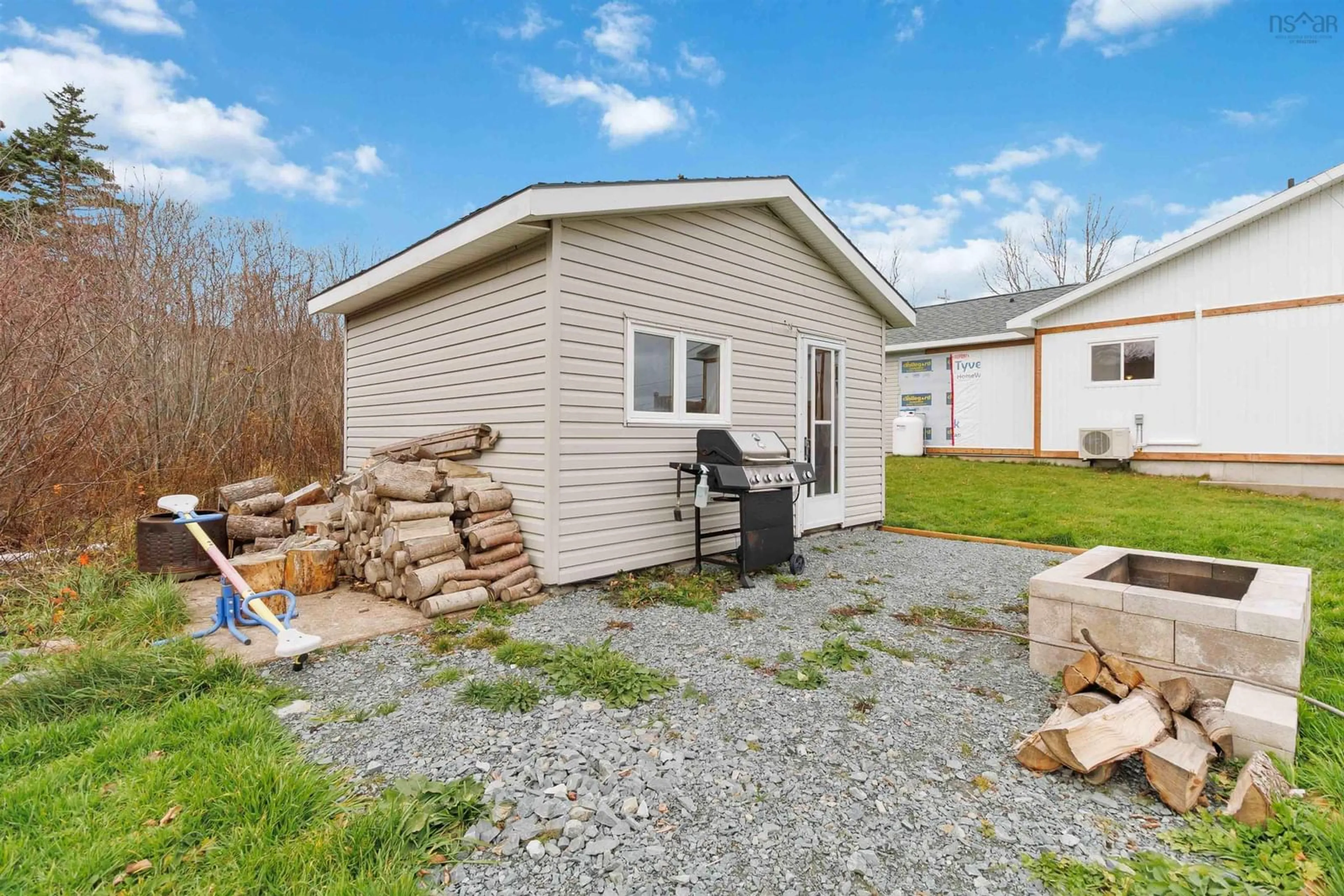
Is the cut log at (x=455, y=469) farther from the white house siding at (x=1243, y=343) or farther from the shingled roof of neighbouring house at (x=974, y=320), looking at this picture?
the white house siding at (x=1243, y=343)

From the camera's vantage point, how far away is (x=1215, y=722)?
2.14 meters

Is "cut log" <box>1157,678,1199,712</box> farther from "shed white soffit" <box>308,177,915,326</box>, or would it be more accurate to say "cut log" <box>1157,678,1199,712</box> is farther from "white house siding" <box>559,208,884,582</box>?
"shed white soffit" <box>308,177,915,326</box>

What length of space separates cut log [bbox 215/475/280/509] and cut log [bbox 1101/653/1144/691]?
652cm

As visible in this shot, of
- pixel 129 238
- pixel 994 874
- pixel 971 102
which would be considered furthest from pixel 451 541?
pixel 971 102

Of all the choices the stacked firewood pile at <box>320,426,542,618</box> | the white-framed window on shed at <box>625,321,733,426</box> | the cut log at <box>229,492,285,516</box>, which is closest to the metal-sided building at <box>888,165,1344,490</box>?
the white-framed window on shed at <box>625,321,733,426</box>

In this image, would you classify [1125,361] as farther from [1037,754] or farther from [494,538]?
[494,538]

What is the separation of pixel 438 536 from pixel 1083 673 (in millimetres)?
3876

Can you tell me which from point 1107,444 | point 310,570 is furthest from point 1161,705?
point 1107,444

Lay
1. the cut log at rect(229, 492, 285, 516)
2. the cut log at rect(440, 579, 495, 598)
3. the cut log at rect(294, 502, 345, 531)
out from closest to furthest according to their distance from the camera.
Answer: the cut log at rect(440, 579, 495, 598)
the cut log at rect(294, 502, 345, 531)
the cut log at rect(229, 492, 285, 516)

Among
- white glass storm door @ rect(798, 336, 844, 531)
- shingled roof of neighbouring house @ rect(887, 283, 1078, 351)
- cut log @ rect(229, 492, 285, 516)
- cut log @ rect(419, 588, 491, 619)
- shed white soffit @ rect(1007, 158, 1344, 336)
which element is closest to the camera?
cut log @ rect(419, 588, 491, 619)

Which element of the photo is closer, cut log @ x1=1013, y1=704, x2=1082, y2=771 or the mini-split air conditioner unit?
cut log @ x1=1013, y1=704, x2=1082, y2=771

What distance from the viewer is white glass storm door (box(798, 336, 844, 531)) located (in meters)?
6.39

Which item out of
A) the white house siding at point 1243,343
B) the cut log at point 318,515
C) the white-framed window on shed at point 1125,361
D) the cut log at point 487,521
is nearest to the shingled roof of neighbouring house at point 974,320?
the white-framed window on shed at point 1125,361

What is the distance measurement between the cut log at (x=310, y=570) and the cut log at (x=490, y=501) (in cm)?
119
